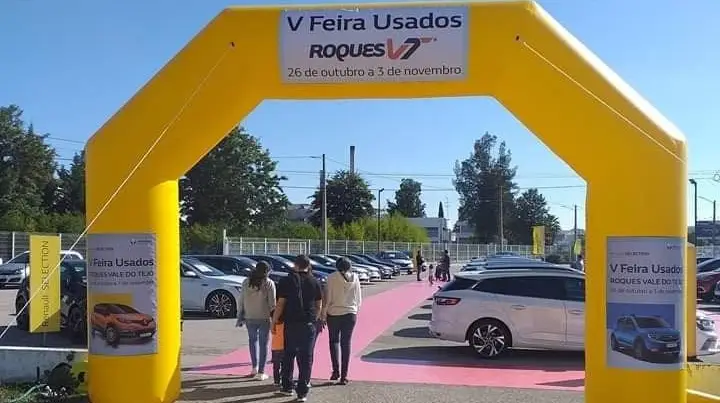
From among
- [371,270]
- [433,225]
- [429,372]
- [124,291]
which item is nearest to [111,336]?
[124,291]

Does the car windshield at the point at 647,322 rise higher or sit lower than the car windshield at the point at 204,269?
higher

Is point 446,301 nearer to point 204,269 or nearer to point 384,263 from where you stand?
point 204,269

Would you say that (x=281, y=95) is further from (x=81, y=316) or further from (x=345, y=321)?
(x=81, y=316)

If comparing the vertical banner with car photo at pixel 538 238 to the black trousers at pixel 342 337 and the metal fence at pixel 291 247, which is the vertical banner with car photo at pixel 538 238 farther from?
the black trousers at pixel 342 337

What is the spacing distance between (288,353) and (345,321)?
1.14 metres

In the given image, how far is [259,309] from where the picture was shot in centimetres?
1041

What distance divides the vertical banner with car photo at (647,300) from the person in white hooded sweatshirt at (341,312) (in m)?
3.50

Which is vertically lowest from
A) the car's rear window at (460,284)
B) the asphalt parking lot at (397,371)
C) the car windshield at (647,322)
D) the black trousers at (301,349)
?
the asphalt parking lot at (397,371)

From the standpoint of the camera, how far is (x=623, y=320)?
7879 mm

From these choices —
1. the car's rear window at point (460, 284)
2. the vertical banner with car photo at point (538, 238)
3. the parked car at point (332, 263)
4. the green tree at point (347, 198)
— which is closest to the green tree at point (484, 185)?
the green tree at point (347, 198)

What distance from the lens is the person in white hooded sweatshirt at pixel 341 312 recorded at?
1007 cm

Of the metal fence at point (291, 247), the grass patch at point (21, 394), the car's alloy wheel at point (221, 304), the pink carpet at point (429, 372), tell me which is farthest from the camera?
the metal fence at point (291, 247)

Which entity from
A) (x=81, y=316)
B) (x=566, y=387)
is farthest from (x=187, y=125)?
(x=81, y=316)

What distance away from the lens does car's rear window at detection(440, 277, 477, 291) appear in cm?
1304
